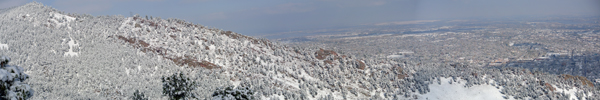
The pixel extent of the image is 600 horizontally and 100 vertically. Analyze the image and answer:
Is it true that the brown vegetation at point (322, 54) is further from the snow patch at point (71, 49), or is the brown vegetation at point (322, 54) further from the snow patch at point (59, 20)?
the snow patch at point (59, 20)

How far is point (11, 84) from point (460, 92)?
43293 mm

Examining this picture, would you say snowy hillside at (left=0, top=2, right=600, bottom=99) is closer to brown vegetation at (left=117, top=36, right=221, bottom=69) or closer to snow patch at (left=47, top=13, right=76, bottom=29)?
brown vegetation at (left=117, top=36, right=221, bottom=69)

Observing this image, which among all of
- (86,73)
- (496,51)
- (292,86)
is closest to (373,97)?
(292,86)

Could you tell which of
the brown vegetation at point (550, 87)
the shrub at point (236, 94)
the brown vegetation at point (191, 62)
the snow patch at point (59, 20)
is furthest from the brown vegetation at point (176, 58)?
the brown vegetation at point (550, 87)

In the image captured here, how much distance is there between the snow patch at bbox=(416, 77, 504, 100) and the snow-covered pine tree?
124 feet

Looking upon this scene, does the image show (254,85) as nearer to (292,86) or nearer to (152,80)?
(292,86)

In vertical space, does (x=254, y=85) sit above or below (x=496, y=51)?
above

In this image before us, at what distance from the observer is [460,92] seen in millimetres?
41219

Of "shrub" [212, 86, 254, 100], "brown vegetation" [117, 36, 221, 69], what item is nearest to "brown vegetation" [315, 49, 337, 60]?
"brown vegetation" [117, 36, 221, 69]

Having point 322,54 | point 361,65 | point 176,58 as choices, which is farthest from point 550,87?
point 176,58

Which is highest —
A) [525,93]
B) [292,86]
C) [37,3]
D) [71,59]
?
[37,3]

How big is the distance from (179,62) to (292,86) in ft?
46.5

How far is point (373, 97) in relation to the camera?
37.7 m

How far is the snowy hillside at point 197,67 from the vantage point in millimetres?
32125
